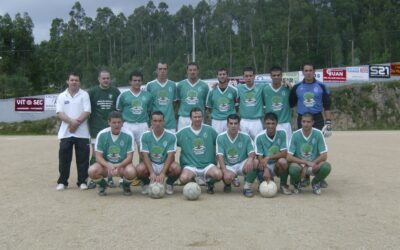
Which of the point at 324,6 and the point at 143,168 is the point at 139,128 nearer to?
the point at 143,168

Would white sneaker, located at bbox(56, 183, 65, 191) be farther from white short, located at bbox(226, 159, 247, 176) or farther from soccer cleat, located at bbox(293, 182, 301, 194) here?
soccer cleat, located at bbox(293, 182, 301, 194)

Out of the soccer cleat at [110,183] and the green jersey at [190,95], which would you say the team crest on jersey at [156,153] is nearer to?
the soccer cleat at [110,183]

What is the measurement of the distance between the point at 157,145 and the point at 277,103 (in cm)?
224

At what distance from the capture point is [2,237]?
17.1 feet

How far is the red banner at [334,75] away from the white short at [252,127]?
29026mm

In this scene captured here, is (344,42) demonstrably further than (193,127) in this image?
Yes

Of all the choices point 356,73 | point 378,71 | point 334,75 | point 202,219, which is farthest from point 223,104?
point 378,71

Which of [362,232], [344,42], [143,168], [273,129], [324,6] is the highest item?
[324,6]

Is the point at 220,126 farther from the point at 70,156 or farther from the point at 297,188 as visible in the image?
the point at 70,156

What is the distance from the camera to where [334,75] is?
121 feet

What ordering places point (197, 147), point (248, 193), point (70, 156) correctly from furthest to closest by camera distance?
point (70, 156) < point (197, 147) < point (248, 193)

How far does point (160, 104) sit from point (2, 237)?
420 centimetres

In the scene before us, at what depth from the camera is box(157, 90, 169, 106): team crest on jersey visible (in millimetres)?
8867

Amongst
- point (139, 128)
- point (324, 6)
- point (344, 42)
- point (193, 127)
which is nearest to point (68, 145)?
point (139, 128)
